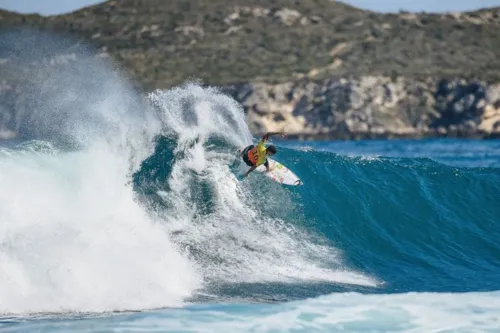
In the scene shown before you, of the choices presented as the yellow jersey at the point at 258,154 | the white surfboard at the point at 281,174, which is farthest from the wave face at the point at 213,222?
the yellow jersey at the point at 258,154

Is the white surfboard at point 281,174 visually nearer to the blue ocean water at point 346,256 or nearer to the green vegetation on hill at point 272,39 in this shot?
the blue ocean water at point 346,256

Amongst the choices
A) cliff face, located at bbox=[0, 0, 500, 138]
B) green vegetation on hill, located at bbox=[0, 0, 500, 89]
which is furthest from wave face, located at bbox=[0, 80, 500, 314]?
green vegetation on hill, located at bbox=[0, 0, 500, 89]

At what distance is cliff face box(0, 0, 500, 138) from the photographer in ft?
Answer: 204

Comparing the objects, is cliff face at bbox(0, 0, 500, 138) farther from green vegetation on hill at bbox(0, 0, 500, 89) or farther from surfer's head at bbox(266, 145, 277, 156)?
surfer's head at bbox(266, 145, 277, 156)

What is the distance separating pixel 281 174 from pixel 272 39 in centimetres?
6695

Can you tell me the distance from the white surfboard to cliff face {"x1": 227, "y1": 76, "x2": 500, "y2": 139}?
137ft

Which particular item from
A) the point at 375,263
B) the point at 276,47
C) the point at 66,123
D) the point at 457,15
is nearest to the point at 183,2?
the point at 276,47

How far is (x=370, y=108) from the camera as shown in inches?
2499

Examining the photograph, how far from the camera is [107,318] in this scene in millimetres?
10711

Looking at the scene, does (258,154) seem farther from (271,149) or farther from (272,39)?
(272,39)

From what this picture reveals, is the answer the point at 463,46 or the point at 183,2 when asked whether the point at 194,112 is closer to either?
the point at 463,46

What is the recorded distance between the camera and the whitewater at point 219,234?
36.5 feet

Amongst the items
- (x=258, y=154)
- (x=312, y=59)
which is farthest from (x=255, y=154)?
(x=312, y=59)

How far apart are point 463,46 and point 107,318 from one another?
252ft
